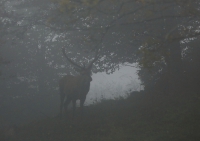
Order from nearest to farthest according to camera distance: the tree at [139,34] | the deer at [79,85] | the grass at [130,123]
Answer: the grass at [130,123] < the tree at [139,34] < the deer at [79,85]

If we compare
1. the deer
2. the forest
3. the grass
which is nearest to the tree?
the forest

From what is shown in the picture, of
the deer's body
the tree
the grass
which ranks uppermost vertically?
the tree

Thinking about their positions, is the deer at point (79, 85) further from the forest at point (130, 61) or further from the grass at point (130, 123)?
the grass at point (130, 123)

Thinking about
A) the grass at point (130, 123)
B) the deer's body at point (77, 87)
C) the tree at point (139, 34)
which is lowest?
the grass at point (130, 123)

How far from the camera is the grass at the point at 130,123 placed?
938 cm

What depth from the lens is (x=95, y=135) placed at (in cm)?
1065

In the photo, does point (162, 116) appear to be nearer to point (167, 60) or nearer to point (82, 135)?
point (82, 135)

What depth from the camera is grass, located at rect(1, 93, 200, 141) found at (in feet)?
30.8

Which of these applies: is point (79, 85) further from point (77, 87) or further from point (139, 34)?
point (139, 34)

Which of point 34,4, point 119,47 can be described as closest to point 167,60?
point 119,47

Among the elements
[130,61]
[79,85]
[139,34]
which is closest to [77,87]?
[79,85]

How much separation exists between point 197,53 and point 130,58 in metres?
3.81

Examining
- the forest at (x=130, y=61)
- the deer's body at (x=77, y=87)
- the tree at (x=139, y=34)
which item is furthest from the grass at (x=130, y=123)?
the tree at (x=139, y=34)

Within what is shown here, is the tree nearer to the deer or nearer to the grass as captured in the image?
the deer
